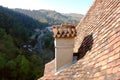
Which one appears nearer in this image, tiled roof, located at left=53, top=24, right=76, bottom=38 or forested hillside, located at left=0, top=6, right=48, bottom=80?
tiled roof, located at left=53, top=24, right=76, bottom=38

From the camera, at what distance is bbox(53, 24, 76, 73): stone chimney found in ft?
19.7

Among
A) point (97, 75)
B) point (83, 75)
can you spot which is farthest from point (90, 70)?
point (97, 75)

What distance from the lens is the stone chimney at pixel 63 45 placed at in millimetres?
6016

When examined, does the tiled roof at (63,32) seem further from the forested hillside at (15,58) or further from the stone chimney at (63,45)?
the forested hillside at (15,58)

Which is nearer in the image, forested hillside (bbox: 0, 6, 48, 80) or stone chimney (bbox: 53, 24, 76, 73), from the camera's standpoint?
stone chimney (bbox: 53, 24, 76, 73)

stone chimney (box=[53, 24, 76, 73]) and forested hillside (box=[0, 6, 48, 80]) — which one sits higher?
stone chimney (box=[53, 24, 76, 73])

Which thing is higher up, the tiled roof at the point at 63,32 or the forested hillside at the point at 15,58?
the tiled roof at the point at 63,32

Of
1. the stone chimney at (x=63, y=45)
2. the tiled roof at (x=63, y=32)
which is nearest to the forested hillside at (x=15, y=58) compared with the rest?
the stone chimney at (x=63, y=45)

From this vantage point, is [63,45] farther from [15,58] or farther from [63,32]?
[15,58]

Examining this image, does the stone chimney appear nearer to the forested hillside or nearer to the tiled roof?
the tiled roof

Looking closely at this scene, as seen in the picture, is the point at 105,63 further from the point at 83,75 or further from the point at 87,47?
the point at 87,47

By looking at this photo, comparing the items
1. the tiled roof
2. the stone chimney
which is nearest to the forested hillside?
the stone chimney

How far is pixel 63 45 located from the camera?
→ 6.12m

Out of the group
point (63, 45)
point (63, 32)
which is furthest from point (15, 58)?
point (63, 32)
